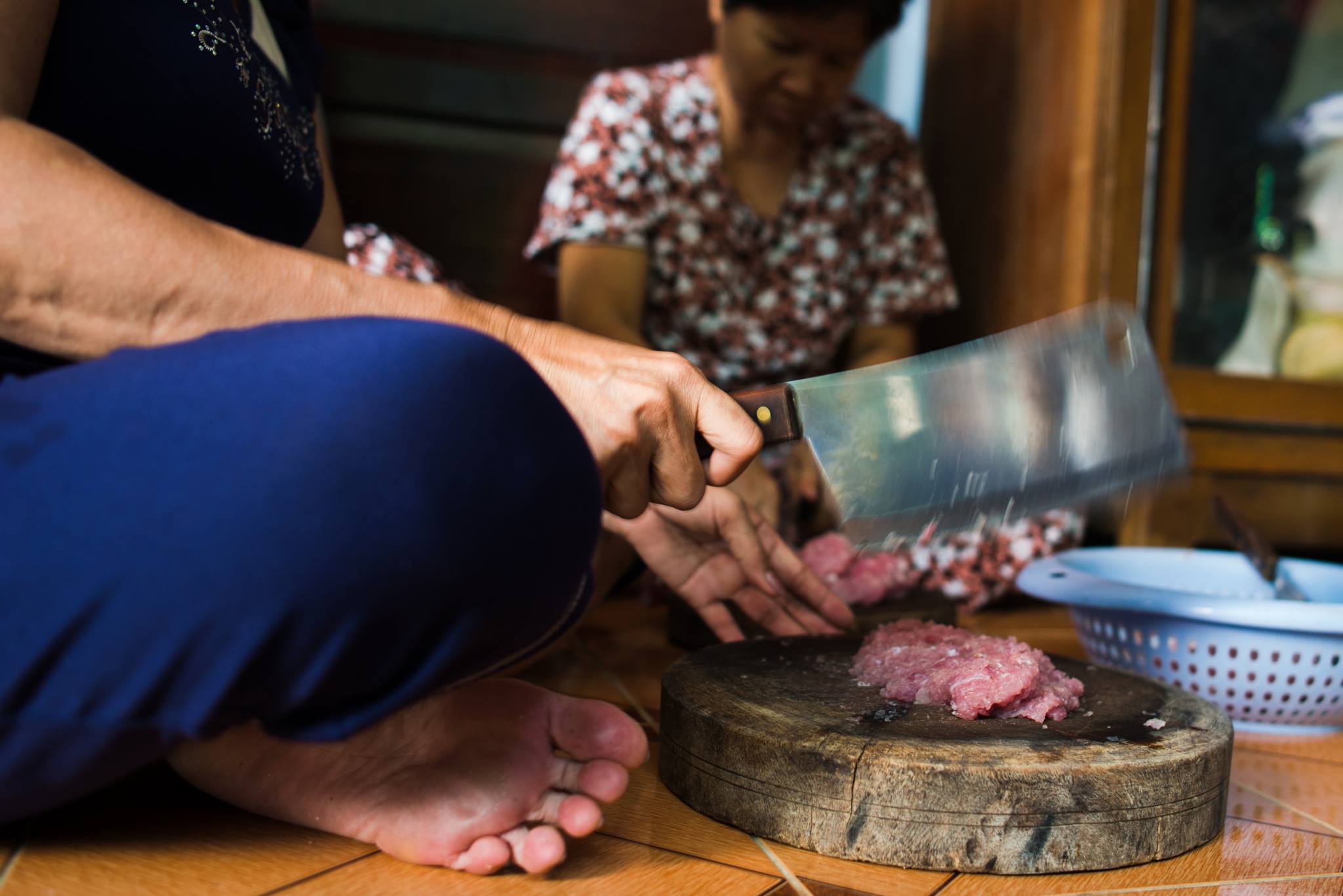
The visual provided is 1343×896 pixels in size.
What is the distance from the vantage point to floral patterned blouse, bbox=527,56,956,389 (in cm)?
171

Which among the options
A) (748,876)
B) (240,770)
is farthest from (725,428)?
(240,770)

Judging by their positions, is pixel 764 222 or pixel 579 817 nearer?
pixel 579 817

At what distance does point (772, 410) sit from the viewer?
0.79 m

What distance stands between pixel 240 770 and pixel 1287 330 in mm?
2011

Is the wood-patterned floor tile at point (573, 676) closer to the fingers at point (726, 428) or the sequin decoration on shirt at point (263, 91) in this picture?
the fingers at point (726, 428)

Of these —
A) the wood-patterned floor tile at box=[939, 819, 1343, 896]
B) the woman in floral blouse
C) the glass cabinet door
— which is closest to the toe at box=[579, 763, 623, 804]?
the wood-patterned floor tile at box=[939, 819, 1343, 896]

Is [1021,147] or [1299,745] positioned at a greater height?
[1021,147]

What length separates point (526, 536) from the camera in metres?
0.58

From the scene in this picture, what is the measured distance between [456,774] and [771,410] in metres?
0.33

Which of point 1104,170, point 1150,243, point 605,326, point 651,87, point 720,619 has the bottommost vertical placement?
point 720,619

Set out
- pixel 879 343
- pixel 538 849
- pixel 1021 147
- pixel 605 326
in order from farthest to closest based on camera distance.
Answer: pixel 1021 147
pixel 879 343
pixel 605 326
pixel 538 849

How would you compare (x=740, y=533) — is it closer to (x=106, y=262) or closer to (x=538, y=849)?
(x=538, y=849)

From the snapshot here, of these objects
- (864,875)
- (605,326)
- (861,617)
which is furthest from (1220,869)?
(605,326)

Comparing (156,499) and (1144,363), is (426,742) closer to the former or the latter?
(156,499)
